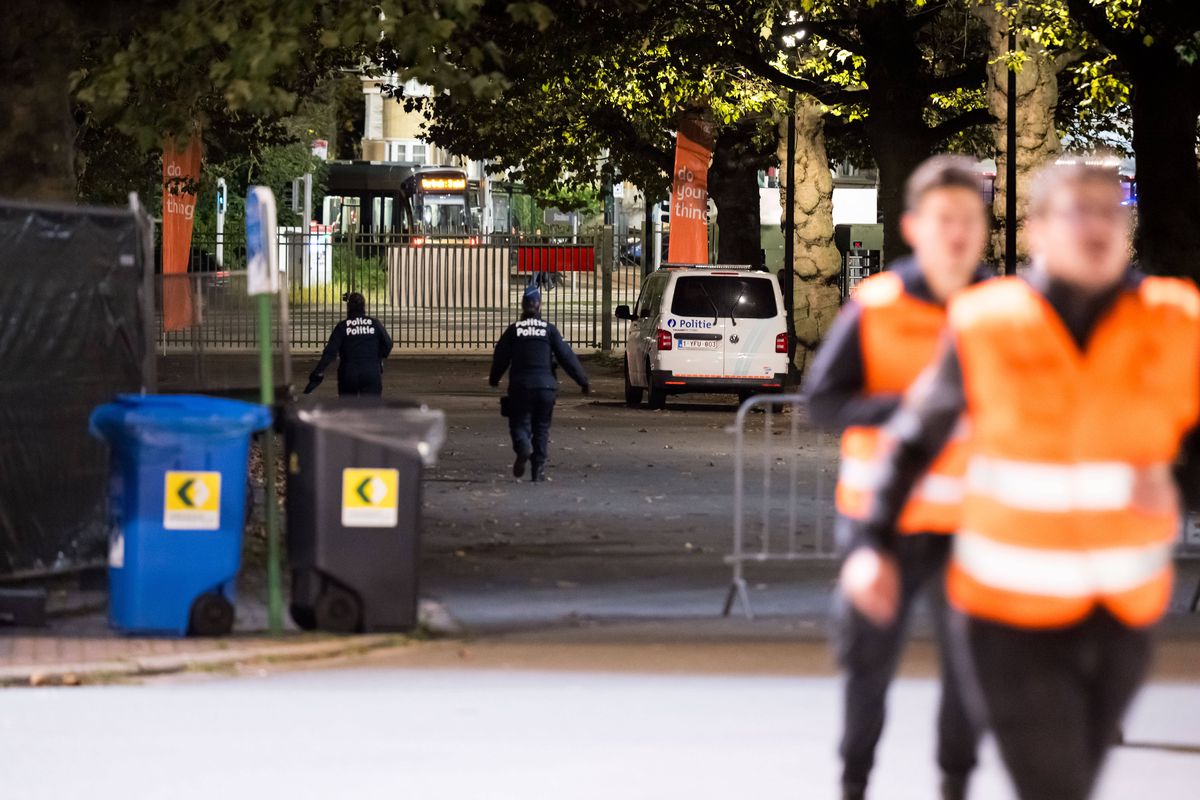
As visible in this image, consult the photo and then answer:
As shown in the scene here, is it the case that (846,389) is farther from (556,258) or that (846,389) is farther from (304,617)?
(556,258)

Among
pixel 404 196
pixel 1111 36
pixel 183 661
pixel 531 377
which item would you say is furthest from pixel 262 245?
pixel 404 196

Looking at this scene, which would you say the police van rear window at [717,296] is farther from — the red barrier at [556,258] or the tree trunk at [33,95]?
the red barrier at [556,258]

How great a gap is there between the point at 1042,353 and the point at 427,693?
501cm

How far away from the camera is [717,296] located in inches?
1021

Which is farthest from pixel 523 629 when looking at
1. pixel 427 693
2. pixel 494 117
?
pixel 494 117

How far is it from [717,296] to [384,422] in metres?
16.3

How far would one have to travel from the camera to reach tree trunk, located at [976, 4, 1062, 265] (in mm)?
25469

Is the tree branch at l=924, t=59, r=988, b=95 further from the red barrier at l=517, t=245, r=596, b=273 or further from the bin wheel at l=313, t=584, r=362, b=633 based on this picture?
the bin wheel at l=313, t=584, r=362, b=633

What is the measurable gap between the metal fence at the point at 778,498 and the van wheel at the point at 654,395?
209cm

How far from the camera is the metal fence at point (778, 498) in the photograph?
37.1 feet

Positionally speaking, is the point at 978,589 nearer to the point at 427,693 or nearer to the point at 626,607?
the point at 427,693

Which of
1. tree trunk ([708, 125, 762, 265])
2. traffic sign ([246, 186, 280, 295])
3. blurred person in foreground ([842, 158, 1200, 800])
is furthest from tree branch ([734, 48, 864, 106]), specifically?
blurred person in foreground ([842, 158, 1200, 800])

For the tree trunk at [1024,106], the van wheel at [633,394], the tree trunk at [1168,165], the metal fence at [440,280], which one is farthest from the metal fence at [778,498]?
the metal fence at [440,280]

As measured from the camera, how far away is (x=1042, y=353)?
4.07 m
